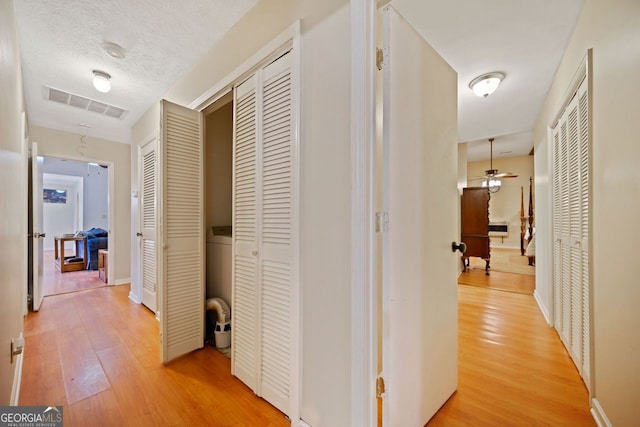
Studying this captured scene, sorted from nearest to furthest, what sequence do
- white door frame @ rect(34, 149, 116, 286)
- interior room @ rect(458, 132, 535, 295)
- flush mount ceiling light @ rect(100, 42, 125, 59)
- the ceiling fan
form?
1. flush mount ceiling light @ rect(100, 42, 125, 59)
2. white door frame @ rect(34, 149, 116, 286)
3. interior room @ rect(458, 132, 535, 295)
4. the ceiling fan

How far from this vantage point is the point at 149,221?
308 cm

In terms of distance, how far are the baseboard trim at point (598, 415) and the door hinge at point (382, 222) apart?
1473mm

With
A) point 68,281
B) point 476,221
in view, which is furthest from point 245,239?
point 68,281

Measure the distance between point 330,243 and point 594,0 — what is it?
2026mm

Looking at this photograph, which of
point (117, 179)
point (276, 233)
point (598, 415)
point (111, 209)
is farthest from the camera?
point (117, 179)

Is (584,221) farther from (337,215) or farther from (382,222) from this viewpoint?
(337,215)

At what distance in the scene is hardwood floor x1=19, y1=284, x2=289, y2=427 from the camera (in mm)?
1442

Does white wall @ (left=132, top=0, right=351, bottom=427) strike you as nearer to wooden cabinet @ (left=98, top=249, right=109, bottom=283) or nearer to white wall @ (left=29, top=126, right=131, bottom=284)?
white wall @ (left=29, top=126, right=131, bottom=284)

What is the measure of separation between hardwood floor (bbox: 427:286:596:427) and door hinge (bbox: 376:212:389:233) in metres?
1.15

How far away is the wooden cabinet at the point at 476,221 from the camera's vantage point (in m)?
4.66

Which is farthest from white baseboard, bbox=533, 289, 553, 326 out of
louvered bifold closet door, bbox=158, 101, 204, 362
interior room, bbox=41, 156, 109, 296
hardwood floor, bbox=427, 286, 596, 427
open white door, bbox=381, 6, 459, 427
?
interior room, bbox=41, 156, 109, 296

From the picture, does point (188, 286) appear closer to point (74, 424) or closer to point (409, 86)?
point (74, 424)

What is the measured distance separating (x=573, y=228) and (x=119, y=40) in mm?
3880

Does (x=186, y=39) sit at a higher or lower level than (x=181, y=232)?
higher
